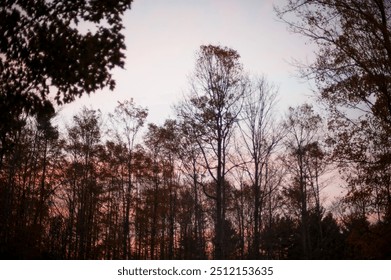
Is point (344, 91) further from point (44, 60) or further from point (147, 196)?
point (147, 196)

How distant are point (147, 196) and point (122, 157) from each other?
4.42 m

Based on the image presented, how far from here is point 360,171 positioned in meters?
8.80

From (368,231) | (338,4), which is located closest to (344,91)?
(338,4)

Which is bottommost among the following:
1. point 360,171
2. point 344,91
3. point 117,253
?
point 117,253

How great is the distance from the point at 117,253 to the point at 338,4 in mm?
28215

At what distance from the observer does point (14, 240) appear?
48.1ft

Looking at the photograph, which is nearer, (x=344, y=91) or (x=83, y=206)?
(x=344, y=91)

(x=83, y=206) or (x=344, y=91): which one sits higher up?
(x=344, y=91)

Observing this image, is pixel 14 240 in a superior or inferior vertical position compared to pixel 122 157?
inferior
